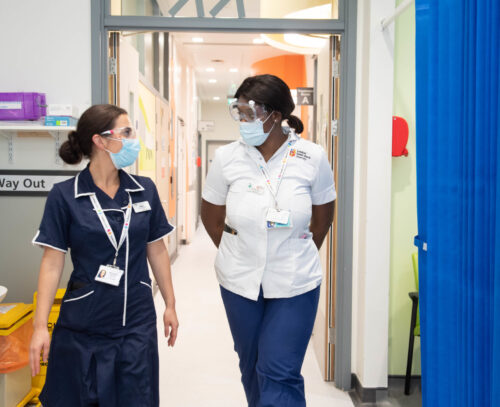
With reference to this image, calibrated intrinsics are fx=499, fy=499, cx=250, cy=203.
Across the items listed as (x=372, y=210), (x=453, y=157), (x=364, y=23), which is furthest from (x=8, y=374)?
(x=364, y=23)

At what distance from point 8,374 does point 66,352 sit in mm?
1124

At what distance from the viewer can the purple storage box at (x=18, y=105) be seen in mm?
2756

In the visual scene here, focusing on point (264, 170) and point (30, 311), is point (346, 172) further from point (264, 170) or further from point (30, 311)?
point (30, 311)

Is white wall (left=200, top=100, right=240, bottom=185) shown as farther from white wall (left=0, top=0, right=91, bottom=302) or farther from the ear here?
the ear

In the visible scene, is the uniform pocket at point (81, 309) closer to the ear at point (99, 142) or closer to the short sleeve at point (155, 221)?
the short sleeve at point (155, 221)

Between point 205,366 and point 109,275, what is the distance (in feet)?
6.52

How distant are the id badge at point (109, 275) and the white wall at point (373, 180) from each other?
1.59 metres

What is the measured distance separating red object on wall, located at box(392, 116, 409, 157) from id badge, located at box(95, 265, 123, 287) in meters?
1.86

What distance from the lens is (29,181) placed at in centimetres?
293

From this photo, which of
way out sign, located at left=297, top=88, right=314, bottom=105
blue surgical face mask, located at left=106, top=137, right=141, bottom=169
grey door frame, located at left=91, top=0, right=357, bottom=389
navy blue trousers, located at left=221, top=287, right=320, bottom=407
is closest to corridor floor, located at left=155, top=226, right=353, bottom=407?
grey door frame, located at left=91, top=0, right=357, bottom=389

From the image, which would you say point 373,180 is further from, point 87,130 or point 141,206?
point 87,130

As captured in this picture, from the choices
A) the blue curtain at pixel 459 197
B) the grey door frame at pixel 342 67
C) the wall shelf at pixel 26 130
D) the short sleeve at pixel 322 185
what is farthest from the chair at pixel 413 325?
the wall shelf at pixel 26 130

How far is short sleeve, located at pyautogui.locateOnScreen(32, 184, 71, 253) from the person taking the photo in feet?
5.66

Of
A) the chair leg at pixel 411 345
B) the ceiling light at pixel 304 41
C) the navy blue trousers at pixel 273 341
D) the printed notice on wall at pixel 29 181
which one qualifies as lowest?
the chair leg at pixel 411 345
